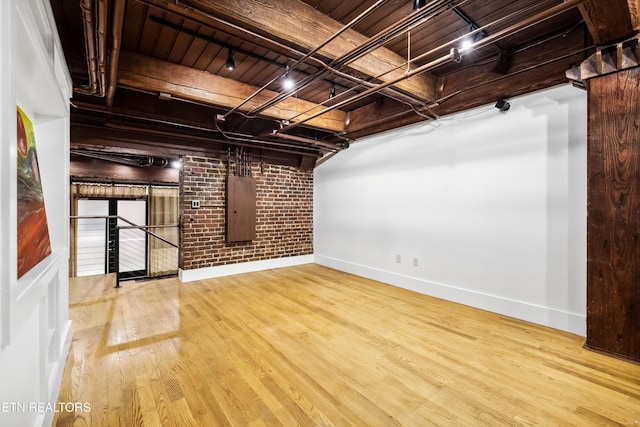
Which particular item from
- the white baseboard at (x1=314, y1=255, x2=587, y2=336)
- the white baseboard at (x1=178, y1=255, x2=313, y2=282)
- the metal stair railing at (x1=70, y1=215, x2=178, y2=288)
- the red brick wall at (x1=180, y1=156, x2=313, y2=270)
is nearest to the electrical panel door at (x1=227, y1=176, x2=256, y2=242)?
the red brick wall at (x1=180, y1=156, x2=313, y2=270)

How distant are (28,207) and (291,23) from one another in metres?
1.94

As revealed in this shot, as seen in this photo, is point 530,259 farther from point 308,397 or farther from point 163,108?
point 163,108

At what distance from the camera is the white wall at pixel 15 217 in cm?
91

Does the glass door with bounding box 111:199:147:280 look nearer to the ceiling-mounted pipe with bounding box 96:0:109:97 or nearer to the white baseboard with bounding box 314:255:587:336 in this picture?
the ceiling-mounted pipe with bounding box 96:0:109:97

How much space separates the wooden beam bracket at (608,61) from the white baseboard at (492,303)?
213 centimetres

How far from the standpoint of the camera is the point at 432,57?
9.66 feet

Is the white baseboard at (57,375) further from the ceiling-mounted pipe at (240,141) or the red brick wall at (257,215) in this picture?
the ceiling-mounted pipe at (240,141)

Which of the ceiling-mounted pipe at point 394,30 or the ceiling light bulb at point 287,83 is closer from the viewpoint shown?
the ceiling-mounted pipe at point 394,30

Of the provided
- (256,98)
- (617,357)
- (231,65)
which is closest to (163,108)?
(256,98)

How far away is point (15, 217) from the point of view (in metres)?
0.98

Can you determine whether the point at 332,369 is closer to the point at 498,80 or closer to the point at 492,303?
the point at 492,303

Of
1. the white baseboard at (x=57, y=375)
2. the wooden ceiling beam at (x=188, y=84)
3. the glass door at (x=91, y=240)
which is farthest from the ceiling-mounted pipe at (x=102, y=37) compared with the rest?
the glass door at (x=91, y=240)

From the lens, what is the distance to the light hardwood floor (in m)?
1.63

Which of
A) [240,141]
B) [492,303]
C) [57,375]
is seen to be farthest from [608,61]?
[57,375]
